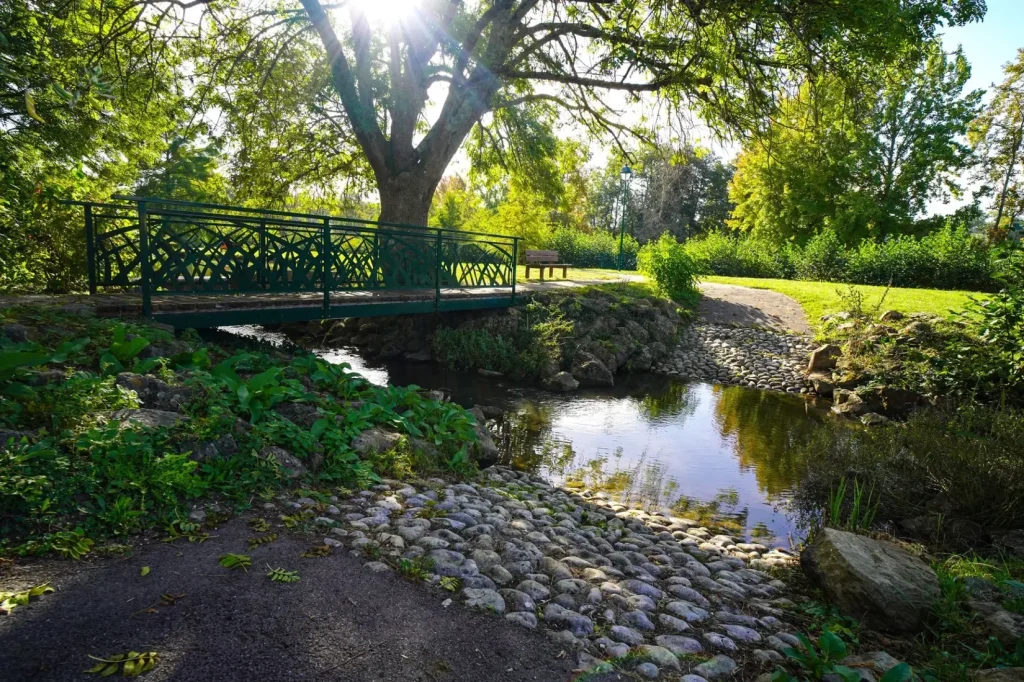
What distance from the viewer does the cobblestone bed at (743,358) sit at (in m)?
11.8

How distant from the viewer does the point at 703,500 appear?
5.99 metres

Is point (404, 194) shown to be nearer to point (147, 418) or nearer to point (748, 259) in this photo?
point (147, 418)

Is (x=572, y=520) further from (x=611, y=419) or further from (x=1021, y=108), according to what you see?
(x=1021, y=108)

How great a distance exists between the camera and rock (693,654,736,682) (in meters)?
2.42

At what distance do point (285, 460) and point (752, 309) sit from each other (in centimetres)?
1513

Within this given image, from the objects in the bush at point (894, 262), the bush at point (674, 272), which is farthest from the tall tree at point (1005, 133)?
the bush at point (674, 272)

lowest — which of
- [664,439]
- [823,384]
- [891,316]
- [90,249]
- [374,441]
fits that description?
[664,439]

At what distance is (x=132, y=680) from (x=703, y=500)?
17.4ft

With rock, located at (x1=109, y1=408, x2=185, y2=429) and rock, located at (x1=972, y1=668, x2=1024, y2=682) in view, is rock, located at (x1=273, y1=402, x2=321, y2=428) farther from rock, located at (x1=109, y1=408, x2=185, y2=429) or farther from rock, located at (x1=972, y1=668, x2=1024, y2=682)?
rock, located at (x1=972, y1=668, x2=1024, y2=682)

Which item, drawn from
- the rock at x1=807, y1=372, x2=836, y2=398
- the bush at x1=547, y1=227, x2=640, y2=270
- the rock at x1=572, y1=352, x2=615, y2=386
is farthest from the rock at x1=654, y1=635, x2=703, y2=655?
the bush at x1=547, y1=227, x2=640, y2=270

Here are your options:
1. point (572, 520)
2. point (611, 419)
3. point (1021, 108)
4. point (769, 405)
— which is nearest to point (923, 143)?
point (1021, 108)

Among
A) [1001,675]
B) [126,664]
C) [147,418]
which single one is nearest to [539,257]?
[147,418]

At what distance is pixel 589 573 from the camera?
10.8 feet

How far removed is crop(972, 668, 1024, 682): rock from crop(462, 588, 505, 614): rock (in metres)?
2.04
